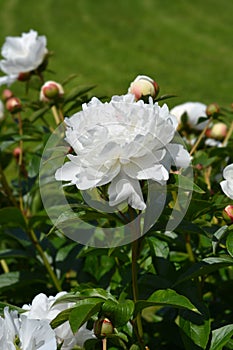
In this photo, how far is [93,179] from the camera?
2.77 feet

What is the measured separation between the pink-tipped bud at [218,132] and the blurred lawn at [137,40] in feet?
12.1

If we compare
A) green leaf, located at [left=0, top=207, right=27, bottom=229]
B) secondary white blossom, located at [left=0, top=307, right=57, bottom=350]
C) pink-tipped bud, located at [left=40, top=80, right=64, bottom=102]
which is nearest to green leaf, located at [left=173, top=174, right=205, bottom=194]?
secondary white blossom, located at [left=0, top=307, right=57, bottom=350]

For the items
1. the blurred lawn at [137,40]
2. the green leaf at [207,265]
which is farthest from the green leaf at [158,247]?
the blurred lawn at [137,40]

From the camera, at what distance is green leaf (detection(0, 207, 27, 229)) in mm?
1292

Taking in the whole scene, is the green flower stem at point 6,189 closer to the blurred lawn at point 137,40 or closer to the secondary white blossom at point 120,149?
the secondary white blossom at point 120,149

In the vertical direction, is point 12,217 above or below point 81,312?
below

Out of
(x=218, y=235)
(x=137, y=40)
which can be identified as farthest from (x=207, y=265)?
(x=137, y=40)

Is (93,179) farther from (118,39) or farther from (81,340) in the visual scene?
(118,39)

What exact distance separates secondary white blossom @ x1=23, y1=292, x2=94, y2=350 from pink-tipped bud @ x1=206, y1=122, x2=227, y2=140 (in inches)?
29.6

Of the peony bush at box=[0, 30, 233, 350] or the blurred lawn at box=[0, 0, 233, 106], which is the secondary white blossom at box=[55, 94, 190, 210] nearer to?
the peony bush at box=[0, 30, 233, 350]

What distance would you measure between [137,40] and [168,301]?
6732 mm

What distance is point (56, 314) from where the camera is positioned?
2.99 feet

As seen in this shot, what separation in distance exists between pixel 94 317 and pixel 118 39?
6.73 meters

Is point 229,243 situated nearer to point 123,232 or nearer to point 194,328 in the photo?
point 194,328
